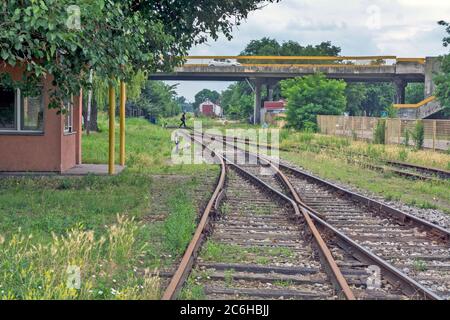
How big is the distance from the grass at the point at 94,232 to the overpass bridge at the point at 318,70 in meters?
53.1

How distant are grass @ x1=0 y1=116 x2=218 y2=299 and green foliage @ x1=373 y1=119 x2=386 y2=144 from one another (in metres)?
21.4

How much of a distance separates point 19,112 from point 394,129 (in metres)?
25.2

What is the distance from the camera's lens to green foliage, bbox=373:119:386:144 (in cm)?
3769

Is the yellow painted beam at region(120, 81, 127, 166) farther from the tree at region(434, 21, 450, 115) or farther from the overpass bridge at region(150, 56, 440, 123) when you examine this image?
the overpass bridge at region(150, 56, 440, 123)

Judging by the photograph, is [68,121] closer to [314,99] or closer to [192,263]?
[192,263]

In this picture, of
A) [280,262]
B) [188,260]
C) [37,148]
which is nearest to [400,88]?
[37,148]

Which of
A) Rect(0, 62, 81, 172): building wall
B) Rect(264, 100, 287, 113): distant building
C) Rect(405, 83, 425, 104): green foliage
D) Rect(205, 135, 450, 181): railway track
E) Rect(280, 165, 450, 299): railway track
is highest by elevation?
Rect(405, 83, 425, 104): green foliage

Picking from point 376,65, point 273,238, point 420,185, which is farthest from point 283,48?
point 273,238

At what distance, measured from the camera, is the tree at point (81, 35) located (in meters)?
8.75

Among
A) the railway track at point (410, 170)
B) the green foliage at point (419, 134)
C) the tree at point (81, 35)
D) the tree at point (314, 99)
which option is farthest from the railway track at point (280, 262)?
the tree at point (314, 99)

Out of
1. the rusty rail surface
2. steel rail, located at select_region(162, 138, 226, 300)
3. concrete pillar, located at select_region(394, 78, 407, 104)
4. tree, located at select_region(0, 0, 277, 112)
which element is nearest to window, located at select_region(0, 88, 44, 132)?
tree, located at select_region(0, 0, 277, 112)
